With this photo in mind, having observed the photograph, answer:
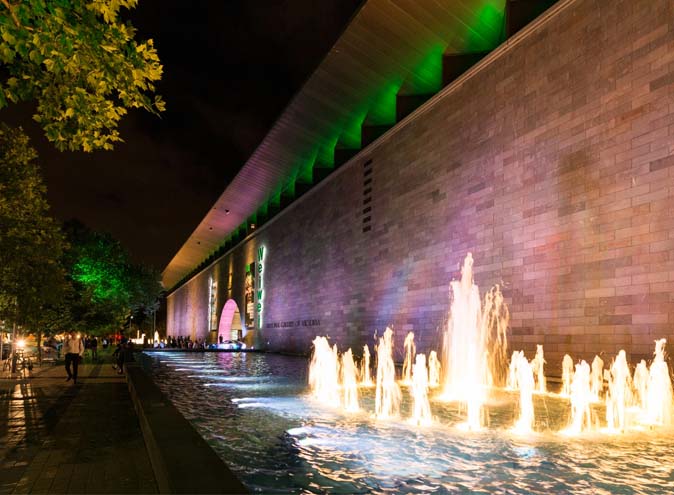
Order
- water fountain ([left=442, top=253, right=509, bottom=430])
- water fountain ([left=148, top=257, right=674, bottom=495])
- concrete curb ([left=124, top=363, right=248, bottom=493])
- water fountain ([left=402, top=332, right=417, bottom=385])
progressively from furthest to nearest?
water fountain ([left=402, top=332, right=417, bottom=385]) → water fountain ([left=442, top=253, right=509, bottom=430]) → water fountain ([left=148, top=257, right=674, bottom=495]) → concrete curb ([left=124, top=363, right=248, bottom=493])

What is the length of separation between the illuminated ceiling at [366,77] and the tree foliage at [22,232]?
38.4ft

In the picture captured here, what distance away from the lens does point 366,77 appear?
76.0 feet

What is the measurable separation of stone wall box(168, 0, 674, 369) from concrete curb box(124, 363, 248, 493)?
9610 mm

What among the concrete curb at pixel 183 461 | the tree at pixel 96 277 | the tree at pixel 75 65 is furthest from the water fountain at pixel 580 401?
the tree at pixel 96 277

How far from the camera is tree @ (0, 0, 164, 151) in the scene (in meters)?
5.00

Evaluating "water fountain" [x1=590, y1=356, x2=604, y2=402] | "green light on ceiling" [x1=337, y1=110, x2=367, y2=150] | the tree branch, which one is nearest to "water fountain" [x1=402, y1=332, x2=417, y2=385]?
"water fountain" [x1=590, y1=356, x2=604, y2=402]

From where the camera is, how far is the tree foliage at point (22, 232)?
1429 centimetres

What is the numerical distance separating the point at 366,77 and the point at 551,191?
1129cm

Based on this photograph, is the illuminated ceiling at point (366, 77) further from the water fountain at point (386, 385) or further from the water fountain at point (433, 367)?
the water fountain at point (433, 367)

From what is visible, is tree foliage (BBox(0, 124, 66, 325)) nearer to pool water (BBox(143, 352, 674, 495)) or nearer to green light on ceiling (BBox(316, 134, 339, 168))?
pool water (BBox(143, 352, 674, 495))

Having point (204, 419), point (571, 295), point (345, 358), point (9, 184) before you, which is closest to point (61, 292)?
point (9, 184)

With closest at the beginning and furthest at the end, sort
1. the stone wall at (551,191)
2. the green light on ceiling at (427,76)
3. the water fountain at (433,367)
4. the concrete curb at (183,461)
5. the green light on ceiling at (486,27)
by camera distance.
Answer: the concrete curb at (183,461)
the stone wall at (551,191)
the green light on ceiling at (486,27)
the water fountain at (433,367)
the green light on ceiling at (427,76)

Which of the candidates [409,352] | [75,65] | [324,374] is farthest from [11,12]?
[409,352]

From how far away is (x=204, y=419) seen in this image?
8484 millimetres
